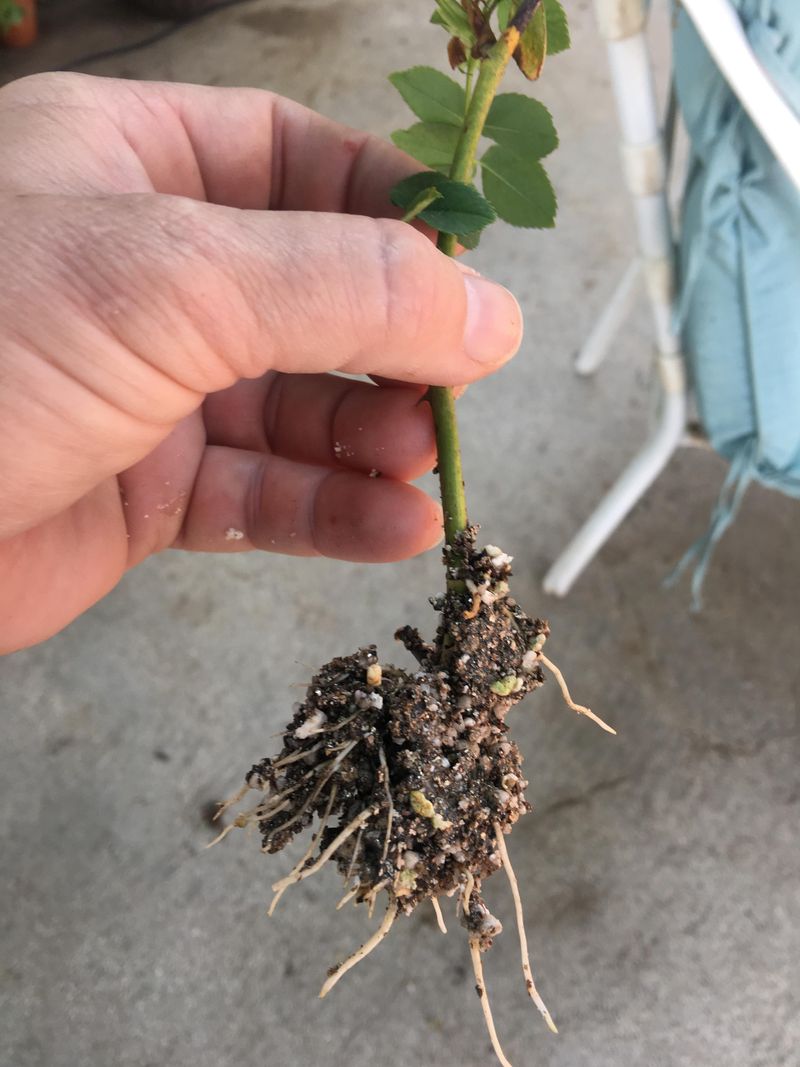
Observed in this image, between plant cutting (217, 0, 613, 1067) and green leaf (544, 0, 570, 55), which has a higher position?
green leaf (544, 0, 570, 55)

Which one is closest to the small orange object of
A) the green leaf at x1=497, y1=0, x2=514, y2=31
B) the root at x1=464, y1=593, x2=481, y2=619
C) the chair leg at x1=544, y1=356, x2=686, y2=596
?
the chair leg at x1=544, y1=356, x2=686, y2=596

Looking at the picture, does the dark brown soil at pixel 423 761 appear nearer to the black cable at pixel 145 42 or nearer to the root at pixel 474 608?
the root at pixel 474 608

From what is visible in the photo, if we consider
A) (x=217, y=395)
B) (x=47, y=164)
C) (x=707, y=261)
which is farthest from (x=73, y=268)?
(x=707, y=261)

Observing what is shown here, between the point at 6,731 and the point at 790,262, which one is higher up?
the point at 790,262

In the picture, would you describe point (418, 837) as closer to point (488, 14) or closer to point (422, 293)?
point (422, 293)

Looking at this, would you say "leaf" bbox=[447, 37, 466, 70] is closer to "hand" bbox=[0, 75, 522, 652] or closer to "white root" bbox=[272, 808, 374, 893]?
"hand" bbox=[0, 75, 522, 652]

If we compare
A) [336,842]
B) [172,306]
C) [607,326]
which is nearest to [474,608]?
[336,842]
